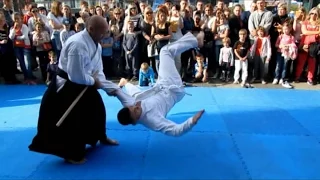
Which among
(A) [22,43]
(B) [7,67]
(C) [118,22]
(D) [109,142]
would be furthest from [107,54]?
(D) [109,142]

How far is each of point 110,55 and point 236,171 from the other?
448cm

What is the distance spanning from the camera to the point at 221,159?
3426 mm

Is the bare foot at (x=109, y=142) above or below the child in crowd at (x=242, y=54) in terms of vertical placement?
below

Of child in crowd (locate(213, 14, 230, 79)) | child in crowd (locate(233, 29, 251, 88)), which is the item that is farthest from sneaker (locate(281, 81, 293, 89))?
child in crowd (locate(213, 14, 230, 79))

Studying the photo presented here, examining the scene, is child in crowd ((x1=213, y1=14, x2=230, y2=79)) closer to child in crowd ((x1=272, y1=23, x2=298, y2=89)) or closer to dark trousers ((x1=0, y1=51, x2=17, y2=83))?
child in crowd ((x1=272, y1=23, x2=298, y2=89))

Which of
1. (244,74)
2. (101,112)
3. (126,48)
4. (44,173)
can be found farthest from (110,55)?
(44,173)

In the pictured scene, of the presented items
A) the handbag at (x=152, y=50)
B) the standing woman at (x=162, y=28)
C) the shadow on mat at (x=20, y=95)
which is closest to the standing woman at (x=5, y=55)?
the shadow on mat at (x=20, y=95)

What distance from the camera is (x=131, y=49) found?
22.2 feet

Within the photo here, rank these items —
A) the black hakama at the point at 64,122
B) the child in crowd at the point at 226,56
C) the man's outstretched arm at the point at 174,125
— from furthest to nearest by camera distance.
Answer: the child in crowd at the point at 226,56 < the black hakama at the point at 64,122 < the man's outstretched arm at the point at 174,125

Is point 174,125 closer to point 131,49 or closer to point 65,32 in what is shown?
point 131,49

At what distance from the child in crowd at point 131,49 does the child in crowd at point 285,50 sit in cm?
297

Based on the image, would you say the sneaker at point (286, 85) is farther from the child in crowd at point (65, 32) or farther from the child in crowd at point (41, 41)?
the child in crowd at point (41, 41)

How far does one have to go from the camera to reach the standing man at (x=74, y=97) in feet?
9.58

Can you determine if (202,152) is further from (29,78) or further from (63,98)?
(29,78)
